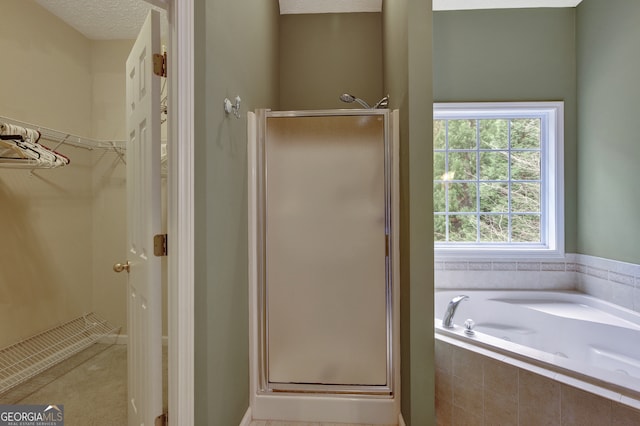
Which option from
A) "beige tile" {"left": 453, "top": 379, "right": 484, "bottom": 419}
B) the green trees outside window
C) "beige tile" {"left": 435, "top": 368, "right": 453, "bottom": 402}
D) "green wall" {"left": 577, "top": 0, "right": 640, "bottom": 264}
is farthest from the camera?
the green trees outside window

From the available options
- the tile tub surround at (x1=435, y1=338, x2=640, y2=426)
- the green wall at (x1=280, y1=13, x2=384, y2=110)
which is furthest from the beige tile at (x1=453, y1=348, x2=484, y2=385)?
the green wall at (x1=280, y1=13, x2=384, y2=110)

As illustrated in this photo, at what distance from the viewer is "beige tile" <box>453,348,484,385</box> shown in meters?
1.42

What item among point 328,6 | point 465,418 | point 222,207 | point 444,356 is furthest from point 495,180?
point 222,207

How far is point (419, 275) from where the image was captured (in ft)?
4.67

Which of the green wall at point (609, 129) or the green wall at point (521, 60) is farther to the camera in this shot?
the green wall at point (521, 60)

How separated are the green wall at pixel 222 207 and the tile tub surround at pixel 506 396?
109 centimetres

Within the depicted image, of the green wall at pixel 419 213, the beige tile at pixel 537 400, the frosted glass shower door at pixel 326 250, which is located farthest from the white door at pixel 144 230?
the beige tile at pixel 537 400

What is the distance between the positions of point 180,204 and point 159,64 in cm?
58

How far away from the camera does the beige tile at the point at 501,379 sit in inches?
51.3

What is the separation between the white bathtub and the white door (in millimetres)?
1438

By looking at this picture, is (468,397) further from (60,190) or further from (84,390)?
(60,190)

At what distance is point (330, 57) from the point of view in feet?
8.56

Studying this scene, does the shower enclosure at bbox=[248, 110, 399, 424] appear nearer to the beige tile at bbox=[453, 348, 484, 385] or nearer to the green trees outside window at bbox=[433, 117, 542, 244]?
the beige tile at bbox=[453, 348, 484, 385]

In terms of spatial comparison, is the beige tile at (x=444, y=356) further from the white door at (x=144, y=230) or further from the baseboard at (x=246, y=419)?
the white door at (x=144, y=230)
